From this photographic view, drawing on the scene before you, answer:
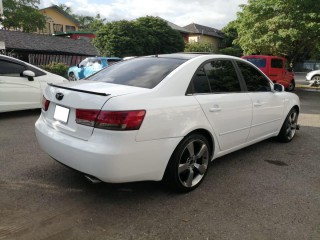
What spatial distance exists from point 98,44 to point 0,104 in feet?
80.2

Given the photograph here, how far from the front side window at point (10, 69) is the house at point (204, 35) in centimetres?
4860

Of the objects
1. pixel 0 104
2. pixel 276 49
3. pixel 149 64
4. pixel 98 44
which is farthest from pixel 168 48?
pixel 149 64

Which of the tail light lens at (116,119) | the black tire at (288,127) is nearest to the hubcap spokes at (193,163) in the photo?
the tail light lens at (116,119)

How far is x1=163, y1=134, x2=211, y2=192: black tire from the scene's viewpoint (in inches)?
131

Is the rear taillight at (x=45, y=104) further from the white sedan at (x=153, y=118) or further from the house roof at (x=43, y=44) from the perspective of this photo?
the house roof at (x=43, y=44)

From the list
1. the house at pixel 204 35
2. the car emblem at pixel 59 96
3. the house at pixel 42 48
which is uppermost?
the house at pixel 204 35

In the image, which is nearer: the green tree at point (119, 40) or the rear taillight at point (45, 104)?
the rear taillight at point (45, 104)

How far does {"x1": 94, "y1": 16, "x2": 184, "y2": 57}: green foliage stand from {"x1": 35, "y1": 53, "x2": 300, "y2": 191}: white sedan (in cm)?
2567

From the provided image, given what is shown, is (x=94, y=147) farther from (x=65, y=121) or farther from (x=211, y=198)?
(x=211, y=198)

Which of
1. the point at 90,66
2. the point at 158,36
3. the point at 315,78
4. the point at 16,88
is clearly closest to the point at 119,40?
the point at 158,36

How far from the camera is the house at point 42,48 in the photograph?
2572 cm

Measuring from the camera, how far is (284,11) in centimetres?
1611

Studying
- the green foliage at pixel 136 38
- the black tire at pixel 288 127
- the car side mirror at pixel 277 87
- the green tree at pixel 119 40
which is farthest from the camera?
the green foliage at pixel 136 38

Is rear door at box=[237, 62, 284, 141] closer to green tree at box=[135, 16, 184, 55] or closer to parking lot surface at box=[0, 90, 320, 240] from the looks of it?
parking lot surface at box=[0, 90, 320, 240]
